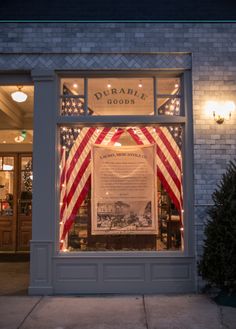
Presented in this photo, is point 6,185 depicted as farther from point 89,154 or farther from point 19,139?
point 89,154

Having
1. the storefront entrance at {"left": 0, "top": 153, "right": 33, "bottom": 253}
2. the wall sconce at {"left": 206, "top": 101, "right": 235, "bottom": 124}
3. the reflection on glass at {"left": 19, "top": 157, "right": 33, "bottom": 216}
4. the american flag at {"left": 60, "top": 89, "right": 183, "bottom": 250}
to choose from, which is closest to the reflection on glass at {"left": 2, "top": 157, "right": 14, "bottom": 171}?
the storefront entrance at {"left": 0, "top": 153, "right": 33, "bottom": 253}

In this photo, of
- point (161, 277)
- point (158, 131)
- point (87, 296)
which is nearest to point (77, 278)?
point (87, 296)

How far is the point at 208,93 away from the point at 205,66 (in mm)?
490

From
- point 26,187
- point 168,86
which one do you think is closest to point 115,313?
point 168,86

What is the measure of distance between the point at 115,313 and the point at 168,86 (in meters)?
3.98

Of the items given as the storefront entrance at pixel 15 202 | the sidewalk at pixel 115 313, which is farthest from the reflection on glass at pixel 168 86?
the storefront entrance at pixel 15 202

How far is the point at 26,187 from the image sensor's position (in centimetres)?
1131

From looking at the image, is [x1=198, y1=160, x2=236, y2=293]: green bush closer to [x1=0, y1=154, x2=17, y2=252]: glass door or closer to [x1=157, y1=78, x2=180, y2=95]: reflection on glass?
[x1=157, y1=78, x2=180, y2=95]: reflection on glass

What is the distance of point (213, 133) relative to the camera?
7.12m

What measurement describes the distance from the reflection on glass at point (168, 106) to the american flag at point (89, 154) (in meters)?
0.02

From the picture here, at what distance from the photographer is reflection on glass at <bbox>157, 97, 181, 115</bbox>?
24.1 ft

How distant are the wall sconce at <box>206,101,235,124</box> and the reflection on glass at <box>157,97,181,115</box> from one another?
56 cm

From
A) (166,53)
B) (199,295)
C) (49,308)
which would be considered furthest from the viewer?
(166,53)

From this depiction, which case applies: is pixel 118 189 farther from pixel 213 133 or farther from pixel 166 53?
pixel 166 53
